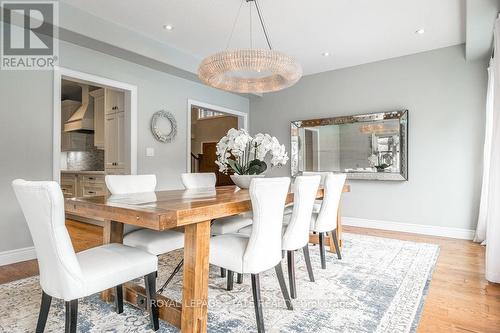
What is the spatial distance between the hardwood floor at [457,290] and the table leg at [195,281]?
1321mm

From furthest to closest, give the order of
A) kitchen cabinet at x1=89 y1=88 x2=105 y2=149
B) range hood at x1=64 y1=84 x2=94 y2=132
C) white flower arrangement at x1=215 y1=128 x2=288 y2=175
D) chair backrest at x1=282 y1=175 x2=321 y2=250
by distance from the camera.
Result: range hood at x1=64 y1=84 x2=94 y2=132 → kitchen cabinet at x1=89 y1=88 x2=105 y2=149 → white flower arrangement at x1=215 y1=128 x2=288 y2=175 → chair backrest at x1=282 y1=175 x2=321 y2=250

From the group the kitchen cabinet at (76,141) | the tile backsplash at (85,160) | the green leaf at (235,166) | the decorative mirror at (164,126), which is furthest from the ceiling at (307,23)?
the kitchen cabinet at (76,141)

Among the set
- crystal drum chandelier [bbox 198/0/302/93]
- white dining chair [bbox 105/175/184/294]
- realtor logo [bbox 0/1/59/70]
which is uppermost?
realtor logo [bbox 0/1/59/70]

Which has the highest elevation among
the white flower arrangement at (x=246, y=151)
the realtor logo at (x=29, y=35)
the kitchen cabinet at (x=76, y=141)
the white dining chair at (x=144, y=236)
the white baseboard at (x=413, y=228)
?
the realtor logo at (x=29, y=35)

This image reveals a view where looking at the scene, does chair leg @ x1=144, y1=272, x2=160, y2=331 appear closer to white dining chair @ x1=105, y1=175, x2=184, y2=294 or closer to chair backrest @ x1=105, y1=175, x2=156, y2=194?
white dining chair @ x1=105, y1=175, x2=184, y2=294

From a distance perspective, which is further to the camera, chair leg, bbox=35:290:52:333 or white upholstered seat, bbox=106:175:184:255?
white upholstered seat, bbox=106:175:184:255

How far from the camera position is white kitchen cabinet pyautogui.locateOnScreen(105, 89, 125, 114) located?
4426 mm

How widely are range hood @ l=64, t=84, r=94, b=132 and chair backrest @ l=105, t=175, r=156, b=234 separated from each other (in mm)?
3774

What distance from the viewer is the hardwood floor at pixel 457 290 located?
182 cm

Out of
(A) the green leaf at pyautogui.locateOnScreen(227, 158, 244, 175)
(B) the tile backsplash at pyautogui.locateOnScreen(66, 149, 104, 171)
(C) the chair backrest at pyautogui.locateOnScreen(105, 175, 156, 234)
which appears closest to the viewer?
(C) the chair backrest at pyautogui.locateOnScreen(105, 175, 156, 234)

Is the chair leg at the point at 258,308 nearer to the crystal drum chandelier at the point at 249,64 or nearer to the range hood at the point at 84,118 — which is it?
the crystal drum chandelier at the point at 249,64

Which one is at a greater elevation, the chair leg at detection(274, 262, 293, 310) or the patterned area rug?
the chair leg at detection(274, 262, 293, 310)

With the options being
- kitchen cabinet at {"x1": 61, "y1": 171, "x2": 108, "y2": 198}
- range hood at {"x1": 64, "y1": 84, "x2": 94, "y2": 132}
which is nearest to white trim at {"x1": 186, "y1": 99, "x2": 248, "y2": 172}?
kitchen cabinet at {"x1": 61, "y1": 171, "x2": 108, "y2": 198}

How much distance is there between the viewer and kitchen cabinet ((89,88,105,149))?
5.24m
